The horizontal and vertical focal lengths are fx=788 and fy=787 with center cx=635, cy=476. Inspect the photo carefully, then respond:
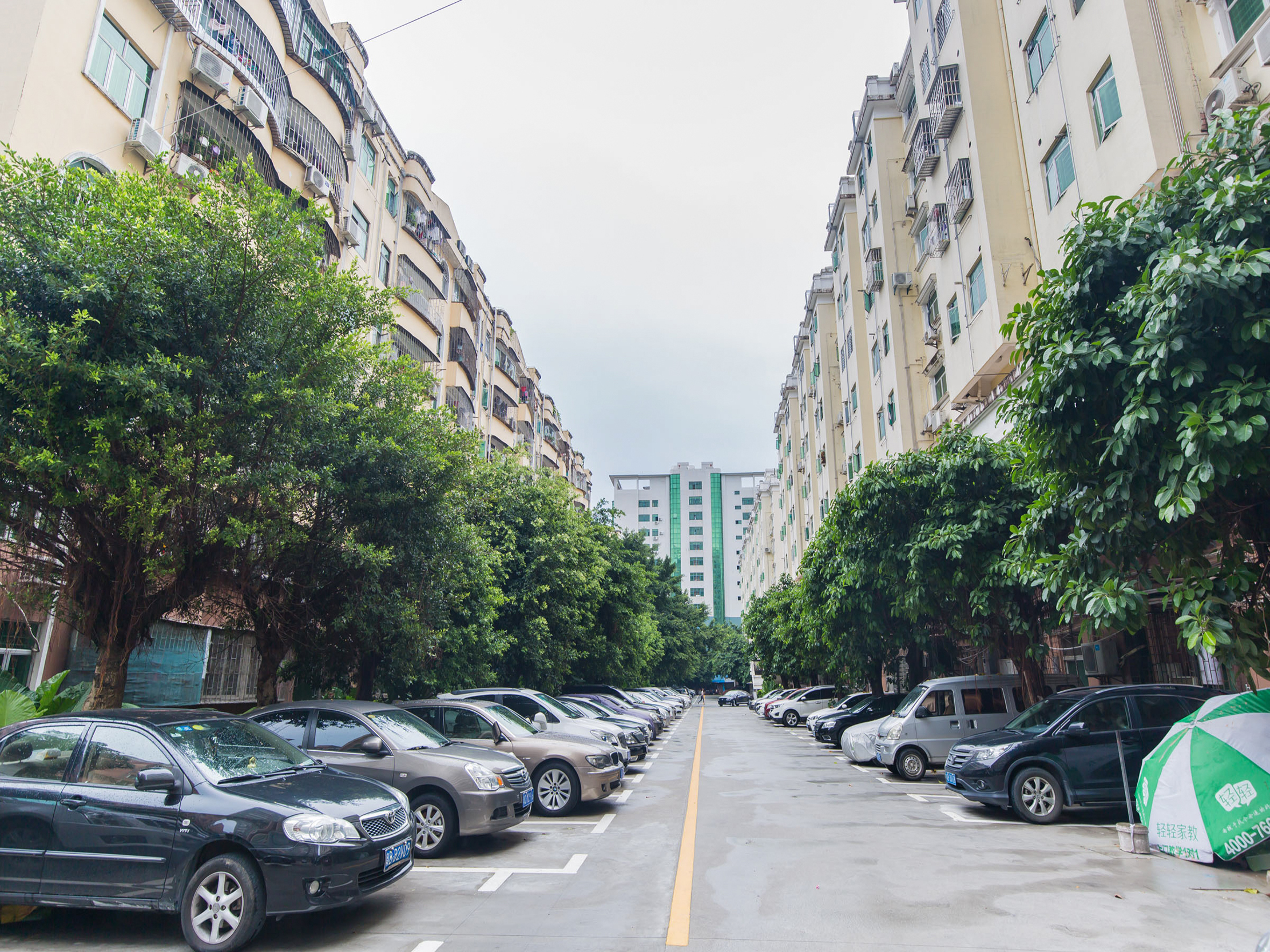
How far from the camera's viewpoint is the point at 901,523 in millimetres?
16250

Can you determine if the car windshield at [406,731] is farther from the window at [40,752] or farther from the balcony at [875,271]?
the balcony at [875,271]

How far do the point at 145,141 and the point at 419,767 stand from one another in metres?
11.5

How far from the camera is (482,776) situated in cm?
848

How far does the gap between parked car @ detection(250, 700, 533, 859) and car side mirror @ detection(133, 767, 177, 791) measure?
280 cm

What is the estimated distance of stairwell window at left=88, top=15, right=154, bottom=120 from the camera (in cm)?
1252

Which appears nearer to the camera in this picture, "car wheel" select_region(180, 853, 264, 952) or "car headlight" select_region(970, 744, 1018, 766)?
"car wheel" select_region(180, 853, 264, 952)

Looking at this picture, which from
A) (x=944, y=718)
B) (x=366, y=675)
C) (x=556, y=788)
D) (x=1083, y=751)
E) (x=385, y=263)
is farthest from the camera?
(x=385, y=263)

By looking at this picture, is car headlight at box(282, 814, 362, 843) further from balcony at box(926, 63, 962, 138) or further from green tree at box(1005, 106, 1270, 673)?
balcony at box(926, 63, 962, 138)

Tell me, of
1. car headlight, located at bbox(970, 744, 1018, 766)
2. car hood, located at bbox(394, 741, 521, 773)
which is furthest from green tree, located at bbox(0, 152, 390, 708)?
car headlight, located at bbox(970, 744, 1018, 766)

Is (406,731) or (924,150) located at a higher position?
(924,150)

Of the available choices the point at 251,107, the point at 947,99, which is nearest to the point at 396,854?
the point at 251,107

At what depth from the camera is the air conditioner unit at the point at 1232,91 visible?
10492 millimetres

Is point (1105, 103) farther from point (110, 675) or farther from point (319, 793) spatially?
point (110, 675)

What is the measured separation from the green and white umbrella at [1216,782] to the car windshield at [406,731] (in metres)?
7.59
